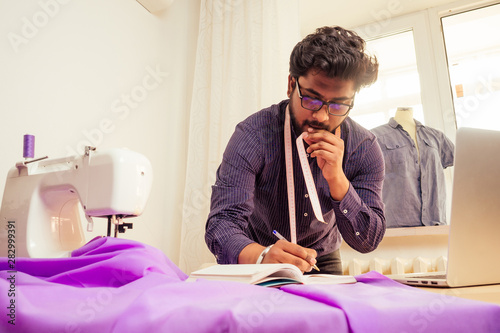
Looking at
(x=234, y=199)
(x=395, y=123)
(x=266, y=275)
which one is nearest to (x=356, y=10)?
(x=395, y=123)

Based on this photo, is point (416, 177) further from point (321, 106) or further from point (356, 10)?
point (321, 106)

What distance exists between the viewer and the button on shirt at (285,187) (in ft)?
4.39

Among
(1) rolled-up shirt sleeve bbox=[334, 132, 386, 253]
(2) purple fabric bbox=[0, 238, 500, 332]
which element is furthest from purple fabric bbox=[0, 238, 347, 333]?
(1) rolled-up shirt sleeve bbox=[334, 132, 386, 253]

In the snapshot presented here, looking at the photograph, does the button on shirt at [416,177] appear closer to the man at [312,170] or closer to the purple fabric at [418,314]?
the man at [312,170]

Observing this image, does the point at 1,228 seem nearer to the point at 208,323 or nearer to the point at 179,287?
the point at 179,287

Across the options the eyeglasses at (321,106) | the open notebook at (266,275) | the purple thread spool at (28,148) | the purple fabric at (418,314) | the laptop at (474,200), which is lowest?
the purple fabric at (418,314)

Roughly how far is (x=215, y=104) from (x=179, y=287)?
227 cm

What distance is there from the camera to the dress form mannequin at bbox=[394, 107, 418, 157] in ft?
8.73

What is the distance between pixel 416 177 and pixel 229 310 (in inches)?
94.7

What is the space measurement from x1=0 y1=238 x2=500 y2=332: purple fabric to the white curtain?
1982 mm

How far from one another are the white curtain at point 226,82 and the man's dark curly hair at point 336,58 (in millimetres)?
1143

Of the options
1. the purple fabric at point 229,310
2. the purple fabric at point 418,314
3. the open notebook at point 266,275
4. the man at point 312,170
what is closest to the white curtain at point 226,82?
the man at point 312,170

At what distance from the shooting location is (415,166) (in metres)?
2.59

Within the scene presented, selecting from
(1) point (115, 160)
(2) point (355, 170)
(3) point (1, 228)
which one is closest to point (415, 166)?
(2) point (355, 170)
